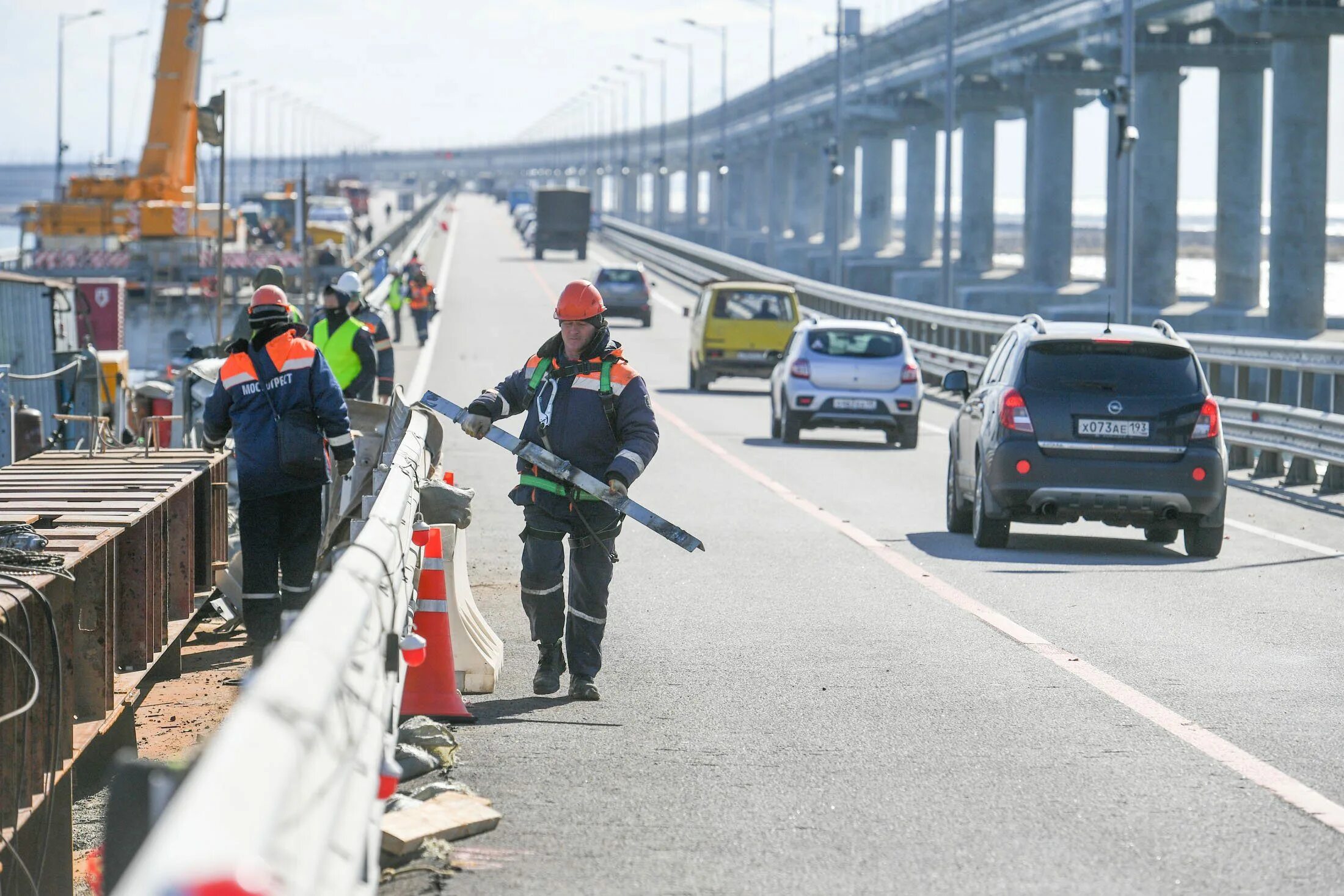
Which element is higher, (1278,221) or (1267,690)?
(1278,221)

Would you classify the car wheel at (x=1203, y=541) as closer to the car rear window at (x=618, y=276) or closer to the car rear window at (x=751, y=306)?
the car rear window at (x=751, y=306)

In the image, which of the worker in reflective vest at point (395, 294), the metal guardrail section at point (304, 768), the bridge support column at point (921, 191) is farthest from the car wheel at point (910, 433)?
the bridge support column at point (921, 191)

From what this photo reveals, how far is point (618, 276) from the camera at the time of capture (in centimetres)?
5594

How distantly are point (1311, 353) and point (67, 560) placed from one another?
1523 centimetres

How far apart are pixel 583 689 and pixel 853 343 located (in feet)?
58.4

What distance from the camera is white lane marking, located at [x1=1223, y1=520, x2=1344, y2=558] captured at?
Answer: 49.5 ft

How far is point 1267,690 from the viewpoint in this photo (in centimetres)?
922

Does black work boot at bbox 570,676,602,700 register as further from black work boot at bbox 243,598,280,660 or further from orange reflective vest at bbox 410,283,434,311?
orange reflective vest at bbox 410,283,434,311

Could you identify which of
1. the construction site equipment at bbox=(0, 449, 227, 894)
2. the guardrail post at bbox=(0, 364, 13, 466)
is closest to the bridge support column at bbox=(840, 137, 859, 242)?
the guardrail post at bbox=(0, 364, 13, 466)

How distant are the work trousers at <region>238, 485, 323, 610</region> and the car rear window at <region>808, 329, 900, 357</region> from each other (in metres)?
16.0

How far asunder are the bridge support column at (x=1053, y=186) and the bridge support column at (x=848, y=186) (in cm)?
4429

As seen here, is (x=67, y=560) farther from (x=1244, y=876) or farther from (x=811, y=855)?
(x=1244, y=876)

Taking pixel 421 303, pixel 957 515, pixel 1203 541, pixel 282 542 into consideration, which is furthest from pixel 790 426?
pixel 421 303

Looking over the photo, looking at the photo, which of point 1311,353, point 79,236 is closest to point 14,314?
point 1311,353
